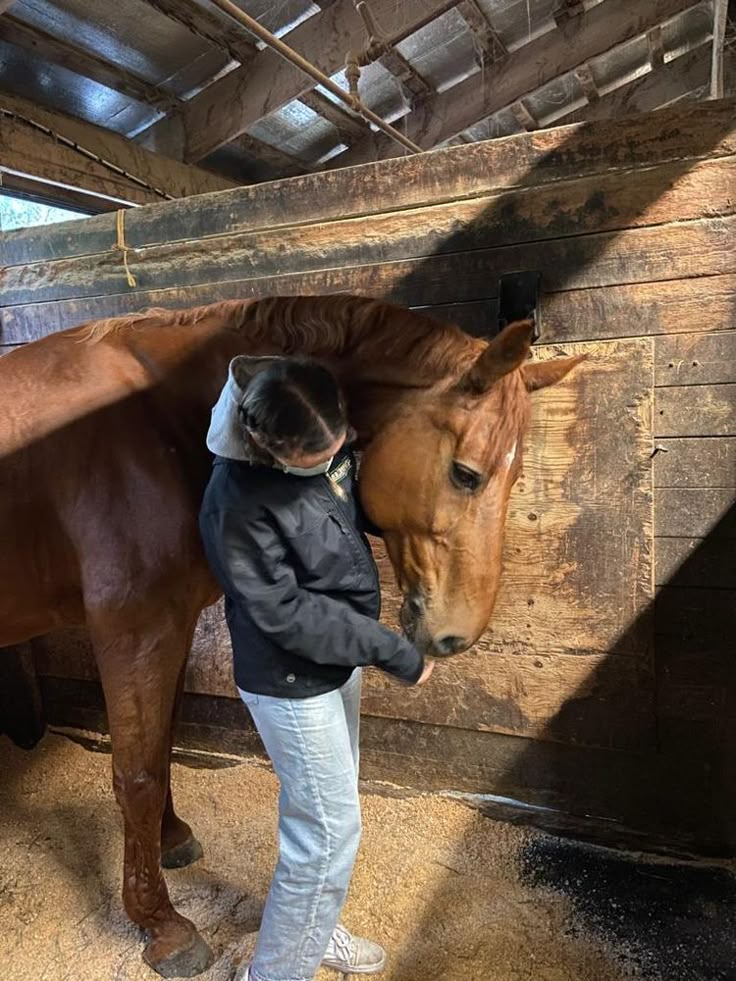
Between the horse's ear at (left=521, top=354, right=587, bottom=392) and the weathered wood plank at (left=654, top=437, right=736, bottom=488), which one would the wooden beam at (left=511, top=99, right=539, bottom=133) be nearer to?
the weathered wood plank at (left=654, top=437, right=736, bottom=488)

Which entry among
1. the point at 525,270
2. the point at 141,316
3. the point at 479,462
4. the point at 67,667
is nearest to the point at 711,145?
the point at 525,270

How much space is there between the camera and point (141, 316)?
1562mm

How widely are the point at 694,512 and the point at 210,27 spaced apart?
2742 mm

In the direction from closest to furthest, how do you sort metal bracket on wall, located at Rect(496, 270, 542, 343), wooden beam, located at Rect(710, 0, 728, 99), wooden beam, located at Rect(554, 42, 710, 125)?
metal bracket on wall, located at Rect(496, 270, 542, 343)
wooden beam, located at Rect(710, 0, 728, 99)
wooden beam, located at Rect(554, 42, 710, 125)

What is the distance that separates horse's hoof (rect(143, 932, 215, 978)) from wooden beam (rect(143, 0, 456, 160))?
327 centimetres

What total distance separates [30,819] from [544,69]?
4.40m

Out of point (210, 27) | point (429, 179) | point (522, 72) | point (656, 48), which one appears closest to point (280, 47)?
point (429, 179)

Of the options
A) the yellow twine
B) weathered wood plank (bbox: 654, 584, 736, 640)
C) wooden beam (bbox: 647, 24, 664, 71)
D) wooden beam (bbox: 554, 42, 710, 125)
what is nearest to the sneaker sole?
weathered wood plank (bbox: 654, 584, 736, 640)

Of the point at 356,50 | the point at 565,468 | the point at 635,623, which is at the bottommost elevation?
the point at 635,623

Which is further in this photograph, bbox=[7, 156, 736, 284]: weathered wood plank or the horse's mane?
bbox=[7, 156, 736, 284]: weathered wood plank

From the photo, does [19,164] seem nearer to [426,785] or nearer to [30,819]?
[30,819]

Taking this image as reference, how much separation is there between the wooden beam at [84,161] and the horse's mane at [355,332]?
187 cm

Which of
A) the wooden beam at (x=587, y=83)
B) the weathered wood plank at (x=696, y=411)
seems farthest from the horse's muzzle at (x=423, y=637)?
the wooden beam at (x=587, y=83)

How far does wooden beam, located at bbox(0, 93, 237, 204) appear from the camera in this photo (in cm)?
260
